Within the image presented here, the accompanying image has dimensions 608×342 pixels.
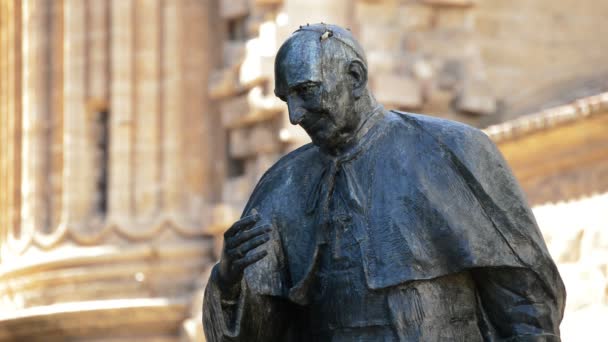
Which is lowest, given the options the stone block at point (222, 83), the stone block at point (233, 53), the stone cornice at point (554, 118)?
the stone cornice at point (554, 118)

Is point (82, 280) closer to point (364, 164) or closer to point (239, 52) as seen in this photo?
point (239, 52)

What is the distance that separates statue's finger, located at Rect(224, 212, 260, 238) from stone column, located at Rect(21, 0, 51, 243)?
34.8ft

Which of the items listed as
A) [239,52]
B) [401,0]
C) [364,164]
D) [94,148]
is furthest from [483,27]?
[364,164]

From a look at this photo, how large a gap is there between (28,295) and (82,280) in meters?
0.57

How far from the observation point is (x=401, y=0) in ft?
52.7

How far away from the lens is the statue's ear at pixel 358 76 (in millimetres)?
6496

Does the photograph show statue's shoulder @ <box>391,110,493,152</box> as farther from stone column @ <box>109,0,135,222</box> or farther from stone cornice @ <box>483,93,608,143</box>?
stone column @ <box>109,0,135,222</box>

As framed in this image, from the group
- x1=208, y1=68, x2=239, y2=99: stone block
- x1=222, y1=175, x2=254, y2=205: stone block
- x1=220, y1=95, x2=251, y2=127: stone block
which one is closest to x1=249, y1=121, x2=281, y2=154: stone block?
x1=220, y1=95, x2=251, y2=127: stone block

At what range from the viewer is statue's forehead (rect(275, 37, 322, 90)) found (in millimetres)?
6410

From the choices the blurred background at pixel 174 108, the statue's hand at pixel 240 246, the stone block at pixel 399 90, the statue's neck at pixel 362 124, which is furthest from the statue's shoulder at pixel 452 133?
the stone block at pixel 399 90

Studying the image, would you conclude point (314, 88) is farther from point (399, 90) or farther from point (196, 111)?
point (196, 111)

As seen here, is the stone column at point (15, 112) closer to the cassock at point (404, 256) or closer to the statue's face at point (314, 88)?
the cassock at point (404, 256)

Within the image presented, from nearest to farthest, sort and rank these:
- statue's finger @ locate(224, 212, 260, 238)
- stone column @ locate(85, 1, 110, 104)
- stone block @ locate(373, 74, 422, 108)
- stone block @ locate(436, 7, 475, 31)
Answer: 1. statue's finger @ locate(224, 212, 260, 238)
2. stone block @ locate(373, 74, 422, 108)
3. stone block @ locate(436, 7, 475, 31)
4. stone column @ locate(85, 1, 110, 104)

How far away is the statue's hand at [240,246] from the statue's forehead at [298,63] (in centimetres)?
42
